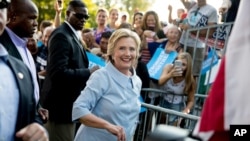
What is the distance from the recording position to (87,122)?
12.6 ft

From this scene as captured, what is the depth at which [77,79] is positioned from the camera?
482 cm

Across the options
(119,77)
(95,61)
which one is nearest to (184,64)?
(95,61)

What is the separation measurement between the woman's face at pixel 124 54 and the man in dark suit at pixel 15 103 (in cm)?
148

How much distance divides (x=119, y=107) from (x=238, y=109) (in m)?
2.37

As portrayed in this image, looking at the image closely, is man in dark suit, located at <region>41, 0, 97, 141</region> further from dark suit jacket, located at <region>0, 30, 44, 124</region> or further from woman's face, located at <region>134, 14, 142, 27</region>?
woman's face, located at <region>134, 14, 142, 27</region>

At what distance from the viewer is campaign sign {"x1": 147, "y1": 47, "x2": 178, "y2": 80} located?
6861 mm

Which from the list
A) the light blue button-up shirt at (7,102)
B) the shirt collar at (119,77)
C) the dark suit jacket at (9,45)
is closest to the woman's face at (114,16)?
the shirt collar at (119,77)

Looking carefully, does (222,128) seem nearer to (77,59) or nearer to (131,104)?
(131,104)

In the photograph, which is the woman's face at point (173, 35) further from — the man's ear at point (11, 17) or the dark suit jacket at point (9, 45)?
the dark suit jacket at point (9, 45)

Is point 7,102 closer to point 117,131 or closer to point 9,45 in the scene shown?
point 9,45

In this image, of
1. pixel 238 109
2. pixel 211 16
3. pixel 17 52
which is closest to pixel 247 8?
pixel 238 109

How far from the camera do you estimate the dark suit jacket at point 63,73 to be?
474 cm

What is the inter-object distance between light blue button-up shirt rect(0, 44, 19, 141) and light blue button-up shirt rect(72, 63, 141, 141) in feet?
4.35

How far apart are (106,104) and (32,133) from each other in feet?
4.74
